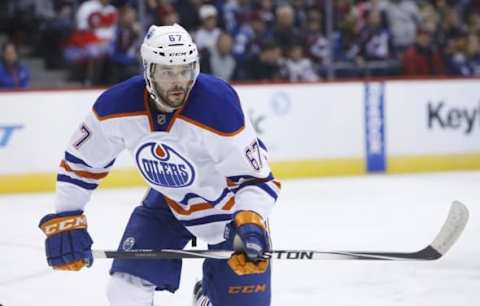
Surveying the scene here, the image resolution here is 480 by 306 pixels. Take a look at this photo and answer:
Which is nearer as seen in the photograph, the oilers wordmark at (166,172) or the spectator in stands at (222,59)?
the oilers wordmark at (166,172)

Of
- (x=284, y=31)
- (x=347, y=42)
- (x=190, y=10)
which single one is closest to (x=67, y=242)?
(x=190, y=10)

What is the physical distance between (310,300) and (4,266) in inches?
62.5

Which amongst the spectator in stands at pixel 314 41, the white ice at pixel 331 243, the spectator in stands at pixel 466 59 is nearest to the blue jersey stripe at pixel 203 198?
the white ice at pixel 331 243

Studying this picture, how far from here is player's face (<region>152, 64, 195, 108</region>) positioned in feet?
9.09

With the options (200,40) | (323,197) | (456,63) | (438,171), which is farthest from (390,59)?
(323,197)

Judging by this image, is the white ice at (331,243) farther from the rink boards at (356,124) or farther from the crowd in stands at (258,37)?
the crowd in stands at (258,37)

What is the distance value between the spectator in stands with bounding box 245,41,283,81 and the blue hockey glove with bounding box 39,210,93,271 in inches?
227

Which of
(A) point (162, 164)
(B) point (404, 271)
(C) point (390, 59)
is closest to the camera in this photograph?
(A) point (162, 164)

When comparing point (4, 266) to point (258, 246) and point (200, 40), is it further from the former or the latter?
point (200, 40)

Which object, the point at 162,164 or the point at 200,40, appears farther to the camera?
the point at 200,40

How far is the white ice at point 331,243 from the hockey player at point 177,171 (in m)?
1.03

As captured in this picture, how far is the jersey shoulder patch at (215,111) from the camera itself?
2.80 meters

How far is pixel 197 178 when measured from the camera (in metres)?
2.93

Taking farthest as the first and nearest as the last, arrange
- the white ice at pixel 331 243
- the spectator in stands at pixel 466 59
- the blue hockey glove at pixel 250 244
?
the spectator in stands at pixel 466 59
the white ice at pixel 331 243
the blue hockey glove at pixel 250 244
